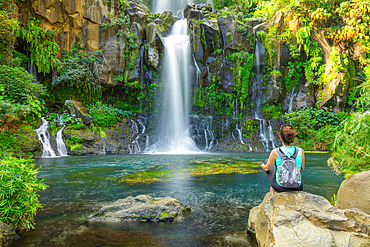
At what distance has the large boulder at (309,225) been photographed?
2.24 meters

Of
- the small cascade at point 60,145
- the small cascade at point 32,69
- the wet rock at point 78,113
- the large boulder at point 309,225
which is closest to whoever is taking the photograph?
the large boulder at point 309,225

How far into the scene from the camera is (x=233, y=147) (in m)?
18.3

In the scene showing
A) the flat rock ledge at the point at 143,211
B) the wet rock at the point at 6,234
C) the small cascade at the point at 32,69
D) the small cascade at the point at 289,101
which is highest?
the small cascade at the point at 32,69

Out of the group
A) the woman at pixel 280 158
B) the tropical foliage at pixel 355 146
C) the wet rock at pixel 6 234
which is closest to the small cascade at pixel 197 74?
the tropical foliage at pixel 355 146

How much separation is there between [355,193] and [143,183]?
4.96m

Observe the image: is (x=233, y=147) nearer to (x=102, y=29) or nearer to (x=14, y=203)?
(x=102, y=29)

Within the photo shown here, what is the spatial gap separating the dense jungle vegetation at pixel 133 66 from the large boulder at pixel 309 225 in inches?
504

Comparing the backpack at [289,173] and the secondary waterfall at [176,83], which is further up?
the secondary waterfall at [176,83]

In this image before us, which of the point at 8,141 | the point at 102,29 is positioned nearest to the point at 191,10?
the point at 102,29

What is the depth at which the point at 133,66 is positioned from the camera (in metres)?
18.8

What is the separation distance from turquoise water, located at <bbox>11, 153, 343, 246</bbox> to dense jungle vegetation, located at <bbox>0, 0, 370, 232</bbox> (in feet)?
23.1

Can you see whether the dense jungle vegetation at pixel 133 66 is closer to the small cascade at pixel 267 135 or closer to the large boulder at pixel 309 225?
the small cascade at pixel 267 135

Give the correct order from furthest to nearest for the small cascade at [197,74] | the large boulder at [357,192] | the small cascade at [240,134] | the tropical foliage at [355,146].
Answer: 1. the small cascade at [197,74]
2. the small cascade at [240,134]
3. the tropical foliage at [355,146]
4. the large boulder at [357,192]

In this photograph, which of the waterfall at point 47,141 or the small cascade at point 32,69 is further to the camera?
the small cascade at point 32,69
